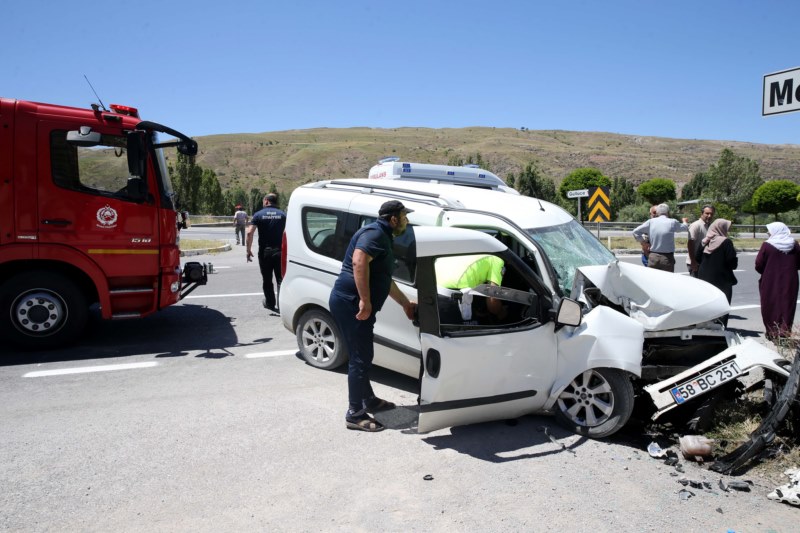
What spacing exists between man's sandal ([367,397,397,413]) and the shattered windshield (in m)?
1.80

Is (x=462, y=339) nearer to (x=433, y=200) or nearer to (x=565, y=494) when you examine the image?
(x=565, y=494)

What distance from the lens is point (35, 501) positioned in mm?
3566

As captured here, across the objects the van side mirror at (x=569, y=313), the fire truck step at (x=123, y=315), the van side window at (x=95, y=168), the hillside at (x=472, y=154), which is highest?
the hillside at (x=472, y=154)

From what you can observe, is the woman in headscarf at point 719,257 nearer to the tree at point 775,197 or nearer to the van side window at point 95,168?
the van side window at point 95,168

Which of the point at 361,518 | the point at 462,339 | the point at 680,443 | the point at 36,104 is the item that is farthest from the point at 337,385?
the point at 36,104

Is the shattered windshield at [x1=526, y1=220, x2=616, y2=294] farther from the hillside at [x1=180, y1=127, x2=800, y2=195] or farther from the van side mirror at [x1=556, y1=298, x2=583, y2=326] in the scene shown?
the hillside at [x1=180, y1=127, x2=800, y2=195]

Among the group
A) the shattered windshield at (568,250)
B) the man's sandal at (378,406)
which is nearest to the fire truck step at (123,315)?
the man's sandal at (378,406)

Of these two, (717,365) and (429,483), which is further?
(717,365)

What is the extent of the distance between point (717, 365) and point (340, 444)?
283cm

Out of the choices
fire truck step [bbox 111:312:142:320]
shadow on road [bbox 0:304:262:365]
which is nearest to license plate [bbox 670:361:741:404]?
shadow on road [bbox 0:304:262:365]

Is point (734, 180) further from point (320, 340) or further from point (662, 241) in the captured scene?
point (320, 340)

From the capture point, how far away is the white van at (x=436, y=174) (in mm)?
7539

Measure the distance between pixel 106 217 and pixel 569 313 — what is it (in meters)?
5.39

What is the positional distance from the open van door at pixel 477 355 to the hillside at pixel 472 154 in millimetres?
84186
